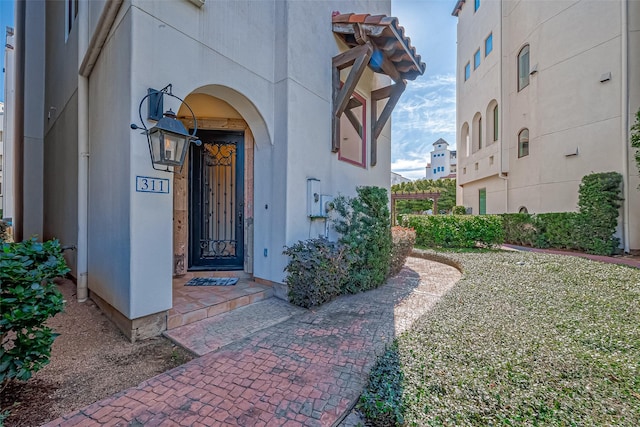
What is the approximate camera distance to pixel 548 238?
10.2 meters

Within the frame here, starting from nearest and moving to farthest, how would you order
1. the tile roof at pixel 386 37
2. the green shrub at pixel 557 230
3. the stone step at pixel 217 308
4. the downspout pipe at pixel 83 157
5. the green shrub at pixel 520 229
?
the stone step at pixel 217 308 → the downspout pipe at pixel 83 157 → the tile roof at pixel 386 37 → the green shrub at pixel 557 230 → the green shrub at pixel 520 229

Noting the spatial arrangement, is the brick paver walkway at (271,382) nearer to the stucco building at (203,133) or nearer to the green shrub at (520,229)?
the stucco building at (203,133)

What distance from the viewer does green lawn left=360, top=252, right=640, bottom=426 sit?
1986 millimetres

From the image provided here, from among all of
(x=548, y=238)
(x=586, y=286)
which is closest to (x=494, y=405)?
(x=586, y=286)

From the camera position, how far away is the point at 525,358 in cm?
266

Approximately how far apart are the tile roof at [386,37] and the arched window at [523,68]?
9.50 meters

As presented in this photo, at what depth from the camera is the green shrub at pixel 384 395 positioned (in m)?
1.94

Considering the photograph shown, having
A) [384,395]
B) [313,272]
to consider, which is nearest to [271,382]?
[384,395]

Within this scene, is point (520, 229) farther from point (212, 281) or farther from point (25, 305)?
point (25, 305)

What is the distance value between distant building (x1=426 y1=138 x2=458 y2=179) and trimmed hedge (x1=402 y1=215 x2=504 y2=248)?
133 feet

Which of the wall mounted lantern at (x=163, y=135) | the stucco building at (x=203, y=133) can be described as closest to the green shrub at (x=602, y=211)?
the stucco building at (x=203, y=133)

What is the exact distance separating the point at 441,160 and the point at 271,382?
5230 centimetres

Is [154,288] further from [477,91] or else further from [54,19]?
[477,91]

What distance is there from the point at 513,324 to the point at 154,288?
14.6ft
